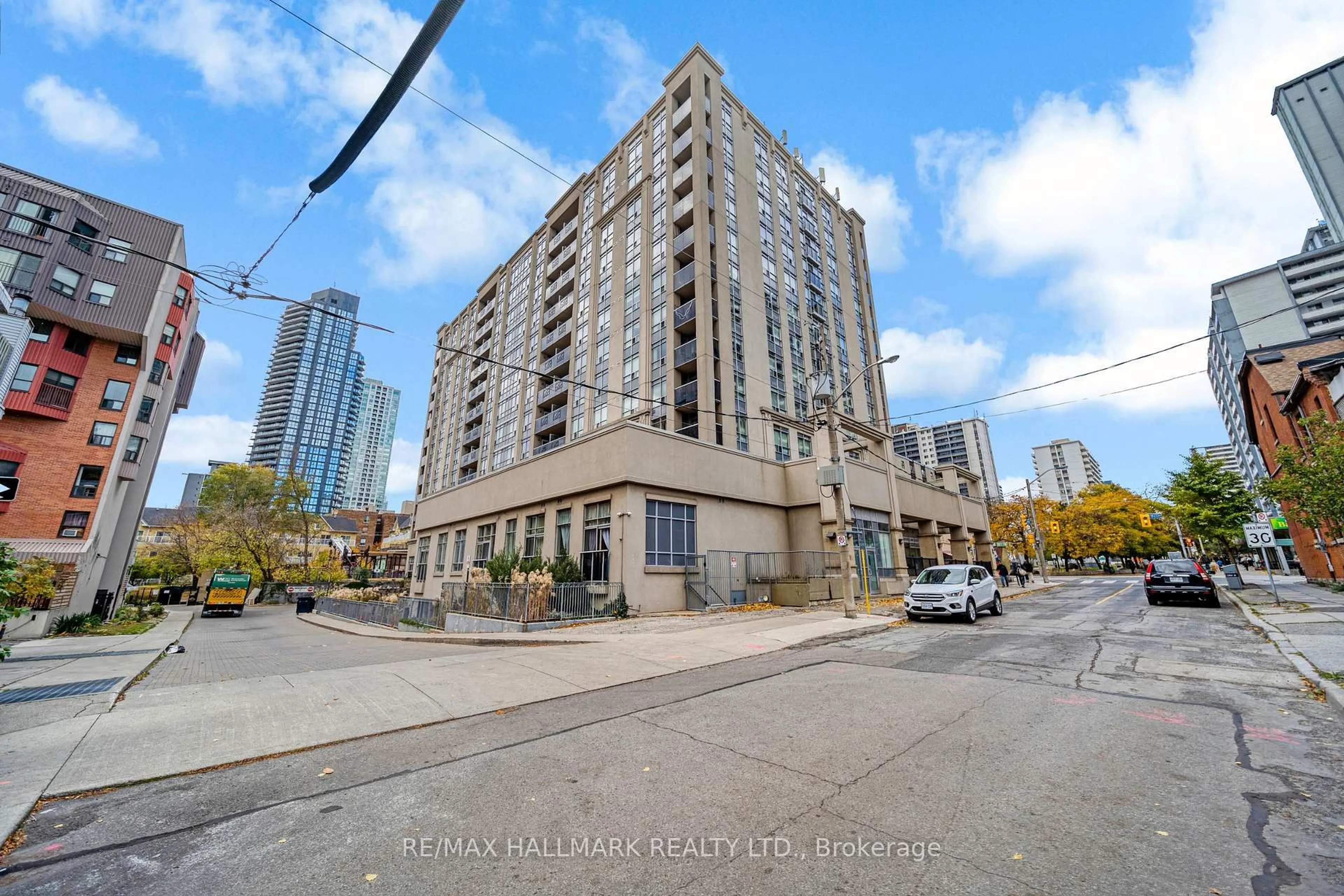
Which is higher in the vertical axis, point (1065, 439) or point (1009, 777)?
point (1065, 439)

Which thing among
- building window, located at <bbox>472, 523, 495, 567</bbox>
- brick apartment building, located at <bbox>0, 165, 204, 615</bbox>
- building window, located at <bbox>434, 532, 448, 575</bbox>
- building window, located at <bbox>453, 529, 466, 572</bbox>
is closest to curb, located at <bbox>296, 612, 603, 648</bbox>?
building window, located at <bbox>472, 523, 495, 567</bbox>

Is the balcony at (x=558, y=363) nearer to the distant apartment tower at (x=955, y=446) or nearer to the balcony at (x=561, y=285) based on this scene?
the balcony at (x=561, y=285)

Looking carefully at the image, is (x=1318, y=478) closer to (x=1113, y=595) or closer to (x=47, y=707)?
(x=1113, y=595)

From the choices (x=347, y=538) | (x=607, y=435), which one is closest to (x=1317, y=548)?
(x=607, y=435)

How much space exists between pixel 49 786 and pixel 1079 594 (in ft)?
114

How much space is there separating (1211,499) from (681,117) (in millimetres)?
41999

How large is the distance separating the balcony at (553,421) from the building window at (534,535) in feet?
51.8

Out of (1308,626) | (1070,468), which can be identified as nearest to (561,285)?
(1308,626)

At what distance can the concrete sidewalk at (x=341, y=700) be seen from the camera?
193 inches

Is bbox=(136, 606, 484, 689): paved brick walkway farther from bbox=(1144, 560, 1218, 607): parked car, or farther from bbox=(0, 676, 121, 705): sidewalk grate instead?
bbox=(1144, 560, 1218, 607): parked car

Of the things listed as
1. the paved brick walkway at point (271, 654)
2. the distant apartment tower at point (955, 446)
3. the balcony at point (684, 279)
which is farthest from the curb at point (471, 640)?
the distant apartment tower at point (955, 446)

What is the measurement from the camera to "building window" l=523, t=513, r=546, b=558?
79.7 ft

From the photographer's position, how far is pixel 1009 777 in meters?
3.99

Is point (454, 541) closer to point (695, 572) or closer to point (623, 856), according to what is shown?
point (695, 572)
